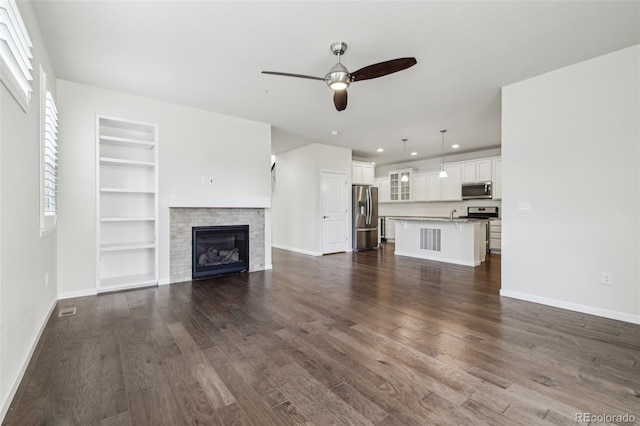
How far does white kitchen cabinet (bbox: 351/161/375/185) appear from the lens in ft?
27.0

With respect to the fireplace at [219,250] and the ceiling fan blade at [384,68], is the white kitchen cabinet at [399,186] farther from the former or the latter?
the ceiling fan blade at [384,68]

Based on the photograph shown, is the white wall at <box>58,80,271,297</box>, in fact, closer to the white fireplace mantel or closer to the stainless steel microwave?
the white fireplace mantel

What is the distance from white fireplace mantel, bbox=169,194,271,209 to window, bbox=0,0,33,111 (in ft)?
7.65

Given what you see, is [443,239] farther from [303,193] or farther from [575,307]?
[303,193]

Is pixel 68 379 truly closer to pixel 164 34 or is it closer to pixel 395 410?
pixel 395 410

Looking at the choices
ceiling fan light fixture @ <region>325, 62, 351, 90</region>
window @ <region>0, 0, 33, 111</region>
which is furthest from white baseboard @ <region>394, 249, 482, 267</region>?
window @ <region>0, 0, 33, 111</region>

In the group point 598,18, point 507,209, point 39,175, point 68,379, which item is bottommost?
point 68,379

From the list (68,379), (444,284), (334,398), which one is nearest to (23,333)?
(68,379)

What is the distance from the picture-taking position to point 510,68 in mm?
3334

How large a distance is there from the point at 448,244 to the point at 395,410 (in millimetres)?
5051

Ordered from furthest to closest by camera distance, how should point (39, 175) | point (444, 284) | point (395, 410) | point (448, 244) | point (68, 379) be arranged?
point (448, 244) → point (444, 284) → point (39, 175) → point (68, 379) → point (395, 410)

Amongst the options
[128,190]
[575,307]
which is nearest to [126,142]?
[128,190]

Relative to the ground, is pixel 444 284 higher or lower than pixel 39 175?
lower

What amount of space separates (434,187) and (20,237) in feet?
28.1
